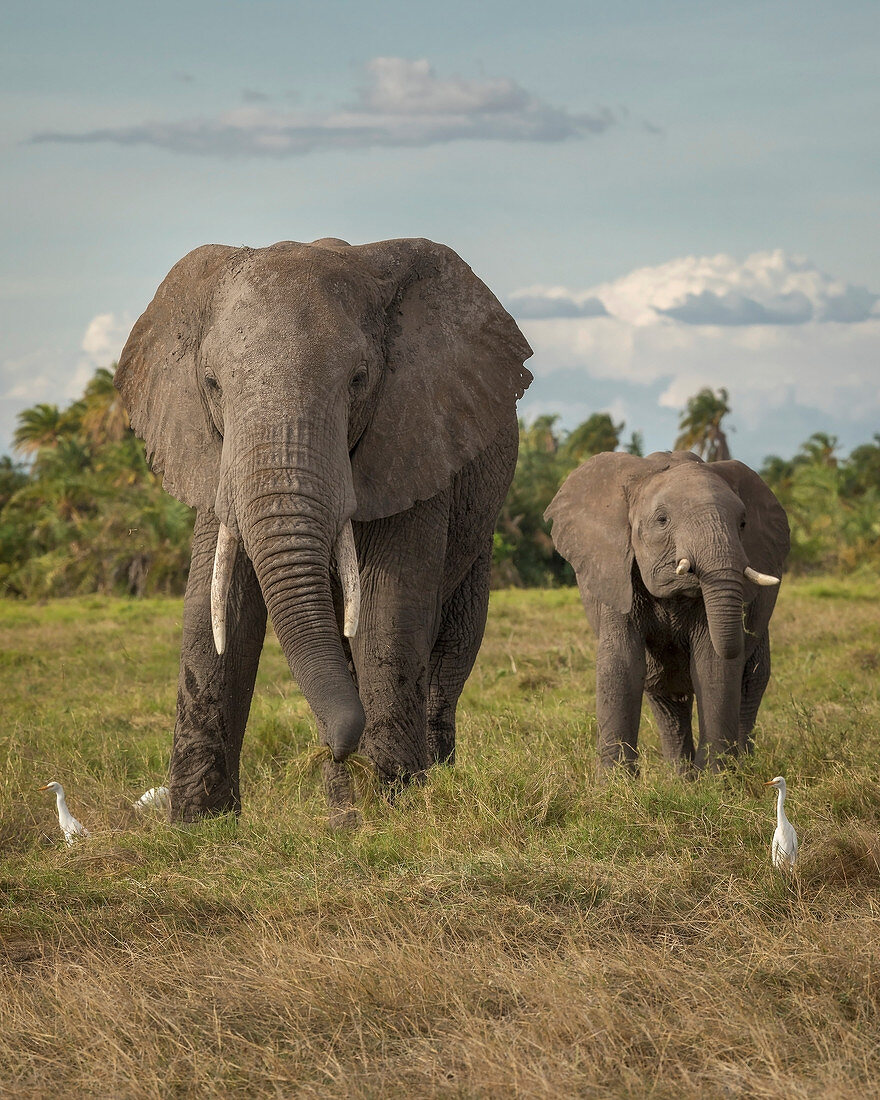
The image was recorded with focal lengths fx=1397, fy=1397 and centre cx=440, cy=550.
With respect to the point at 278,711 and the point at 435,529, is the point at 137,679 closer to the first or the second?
the point at 278,711

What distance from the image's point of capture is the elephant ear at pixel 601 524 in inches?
294

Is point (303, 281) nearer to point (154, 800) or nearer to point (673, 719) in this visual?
point (154, 800)

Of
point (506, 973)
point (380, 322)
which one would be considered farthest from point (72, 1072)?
point (380, 322)

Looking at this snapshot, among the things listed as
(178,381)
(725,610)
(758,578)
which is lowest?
(725,610)

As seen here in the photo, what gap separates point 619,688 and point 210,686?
2.51 m

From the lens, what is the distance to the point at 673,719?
26.5 ft

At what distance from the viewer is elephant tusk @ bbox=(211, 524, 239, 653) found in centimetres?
512

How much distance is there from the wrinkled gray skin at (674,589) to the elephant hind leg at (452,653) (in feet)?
2.13

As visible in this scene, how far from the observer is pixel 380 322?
5.37 meters

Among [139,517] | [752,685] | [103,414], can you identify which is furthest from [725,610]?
[103,414]

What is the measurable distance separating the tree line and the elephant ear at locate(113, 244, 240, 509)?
56.6ft

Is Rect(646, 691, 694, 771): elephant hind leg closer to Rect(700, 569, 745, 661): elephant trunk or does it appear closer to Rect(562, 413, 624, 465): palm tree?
Rect(700, 569, 745, 661): elephant trunk

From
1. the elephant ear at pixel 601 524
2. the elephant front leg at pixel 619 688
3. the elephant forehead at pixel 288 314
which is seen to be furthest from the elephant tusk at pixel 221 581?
the elephant ear at pixel 601 524

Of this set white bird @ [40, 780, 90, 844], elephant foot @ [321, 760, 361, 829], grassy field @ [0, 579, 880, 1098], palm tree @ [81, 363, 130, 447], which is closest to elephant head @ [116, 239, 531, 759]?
grassy field @ [0, 579, 880, 1098]
